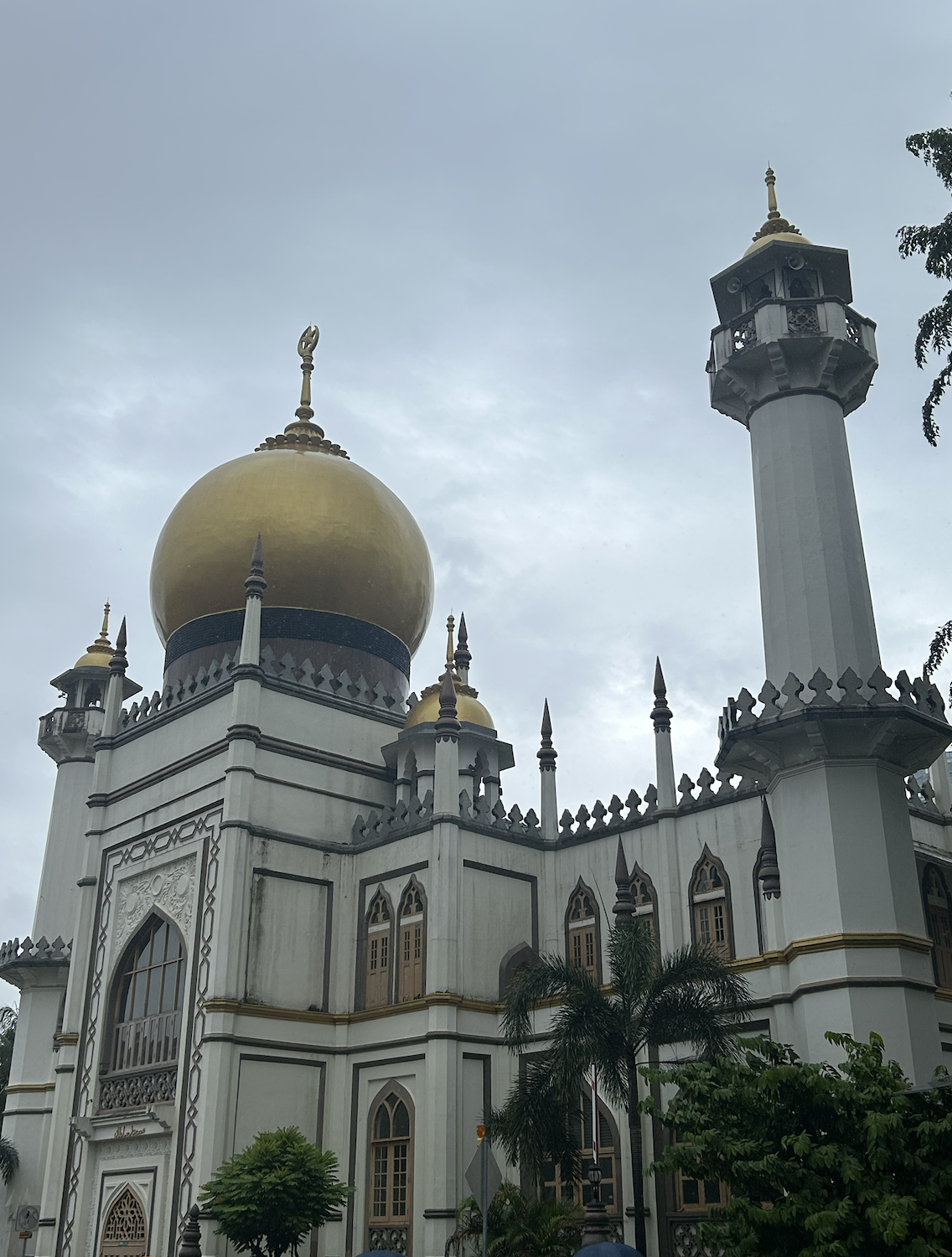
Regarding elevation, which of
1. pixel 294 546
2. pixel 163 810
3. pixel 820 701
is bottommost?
pixel 820 701

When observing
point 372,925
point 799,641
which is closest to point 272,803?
point 372,925

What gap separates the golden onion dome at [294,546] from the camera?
24641mm

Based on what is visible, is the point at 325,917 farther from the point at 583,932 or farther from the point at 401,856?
the point at 583,932

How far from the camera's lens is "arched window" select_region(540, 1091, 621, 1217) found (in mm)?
17516

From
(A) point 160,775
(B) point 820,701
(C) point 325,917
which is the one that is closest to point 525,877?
(C) point 325,917

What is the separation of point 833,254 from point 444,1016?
12115 millimetres

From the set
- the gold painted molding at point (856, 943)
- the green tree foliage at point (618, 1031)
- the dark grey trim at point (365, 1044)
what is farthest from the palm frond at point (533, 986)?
the dark grey trim at point (365, 1044)

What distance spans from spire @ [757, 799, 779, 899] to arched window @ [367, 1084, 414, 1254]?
21.4 ft

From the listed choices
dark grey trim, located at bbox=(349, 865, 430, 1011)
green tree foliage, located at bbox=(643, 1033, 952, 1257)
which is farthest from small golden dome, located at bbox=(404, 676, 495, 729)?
green tree foliage, located at bbox=(643, 1033, 952, 1257)

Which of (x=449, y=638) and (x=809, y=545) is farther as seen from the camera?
(x=449, y=638)

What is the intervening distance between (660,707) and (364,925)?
605 cm

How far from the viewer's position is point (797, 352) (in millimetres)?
16719

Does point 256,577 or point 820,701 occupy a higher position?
point 256,577

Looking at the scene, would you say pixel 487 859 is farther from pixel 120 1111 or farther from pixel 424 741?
pixel 120 1111
